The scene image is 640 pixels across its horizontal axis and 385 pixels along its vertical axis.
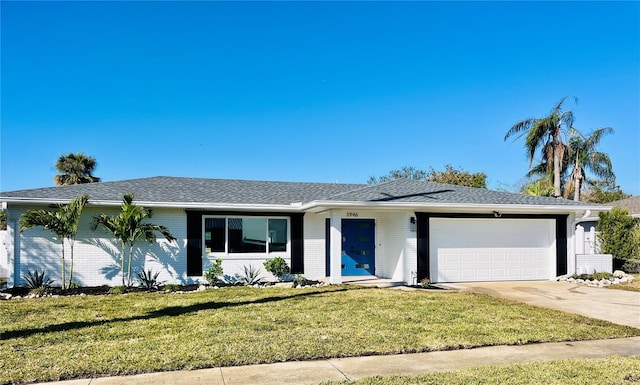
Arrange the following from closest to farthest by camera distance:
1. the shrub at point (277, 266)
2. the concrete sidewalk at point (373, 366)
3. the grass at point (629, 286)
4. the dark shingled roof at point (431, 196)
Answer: the concrete sidewalk at point (373, 366), the grass at point (629, 286), the dark shingled roof at point (431, 196), the shrub at point (277, 266)

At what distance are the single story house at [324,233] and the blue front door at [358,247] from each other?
36mm

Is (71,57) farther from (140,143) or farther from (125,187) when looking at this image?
(140,143)

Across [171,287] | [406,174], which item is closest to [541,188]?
[171,287]

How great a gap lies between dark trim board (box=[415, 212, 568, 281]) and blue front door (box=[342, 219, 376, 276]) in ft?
7.31

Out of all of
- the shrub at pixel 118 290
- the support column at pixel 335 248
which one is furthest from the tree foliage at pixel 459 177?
the shrub at pixel 118 290

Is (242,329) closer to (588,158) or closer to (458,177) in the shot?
(588,158)

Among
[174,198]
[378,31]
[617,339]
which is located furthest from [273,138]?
[617,339]

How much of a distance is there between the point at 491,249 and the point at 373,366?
11111 millimetres

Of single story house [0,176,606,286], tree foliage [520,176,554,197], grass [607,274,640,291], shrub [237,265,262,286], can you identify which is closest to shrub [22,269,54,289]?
single story house [0,176,606,286]

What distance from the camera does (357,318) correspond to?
846 cm

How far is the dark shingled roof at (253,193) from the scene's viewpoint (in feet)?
45.0

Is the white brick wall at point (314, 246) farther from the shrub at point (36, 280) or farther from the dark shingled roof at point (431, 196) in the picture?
the shrub at point (36, 280)

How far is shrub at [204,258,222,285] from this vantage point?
13969 mm

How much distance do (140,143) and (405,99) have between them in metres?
15.0
